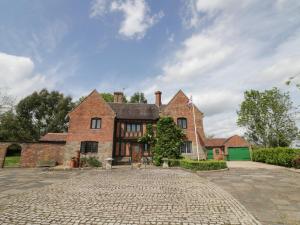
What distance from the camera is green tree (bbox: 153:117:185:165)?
23.0m

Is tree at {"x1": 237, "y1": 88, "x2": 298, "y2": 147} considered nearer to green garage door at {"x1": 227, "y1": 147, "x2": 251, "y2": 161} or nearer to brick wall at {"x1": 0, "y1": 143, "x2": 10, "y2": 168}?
green garage door at {"x1": 227, "y1": 147, "x2": 251, "y2": 161}

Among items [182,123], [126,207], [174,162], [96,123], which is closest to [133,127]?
[96,123]

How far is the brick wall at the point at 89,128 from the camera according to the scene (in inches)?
915

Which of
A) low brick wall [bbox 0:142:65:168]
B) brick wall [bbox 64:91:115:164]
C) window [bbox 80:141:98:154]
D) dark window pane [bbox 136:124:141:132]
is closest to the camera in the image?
low brick wall [bbox 0:142:65:168]

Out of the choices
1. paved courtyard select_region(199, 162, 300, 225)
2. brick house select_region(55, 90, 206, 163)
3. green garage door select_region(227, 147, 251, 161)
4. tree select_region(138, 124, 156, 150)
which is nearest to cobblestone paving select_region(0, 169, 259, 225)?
paved courtyard select_region(199, 162, 300, 225)

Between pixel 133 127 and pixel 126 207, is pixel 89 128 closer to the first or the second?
pixel 133 127

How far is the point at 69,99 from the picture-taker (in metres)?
52.6

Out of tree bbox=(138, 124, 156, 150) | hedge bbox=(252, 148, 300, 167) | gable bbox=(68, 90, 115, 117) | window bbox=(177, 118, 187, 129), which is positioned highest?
gable bbox=(68, 90, 115, 117)

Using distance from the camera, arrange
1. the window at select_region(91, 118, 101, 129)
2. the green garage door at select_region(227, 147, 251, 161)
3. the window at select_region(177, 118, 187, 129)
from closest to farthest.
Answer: the window at select_region(91, 118, 101, 129)
the window at select_region(177, 118, 187, 129)
the green garage door at select_region(227, 147, 251, 161)

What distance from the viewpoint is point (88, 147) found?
2353 centimetres

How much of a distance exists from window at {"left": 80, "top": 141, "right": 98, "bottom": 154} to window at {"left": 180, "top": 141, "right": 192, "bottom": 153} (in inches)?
424

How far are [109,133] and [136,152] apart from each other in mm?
4656

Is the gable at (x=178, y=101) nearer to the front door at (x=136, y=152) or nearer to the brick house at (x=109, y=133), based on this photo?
the brick house at (x=109, y=133)

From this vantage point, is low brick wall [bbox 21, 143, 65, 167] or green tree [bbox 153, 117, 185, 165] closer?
low brick wall [bbox 21, 143, 65, 167]
